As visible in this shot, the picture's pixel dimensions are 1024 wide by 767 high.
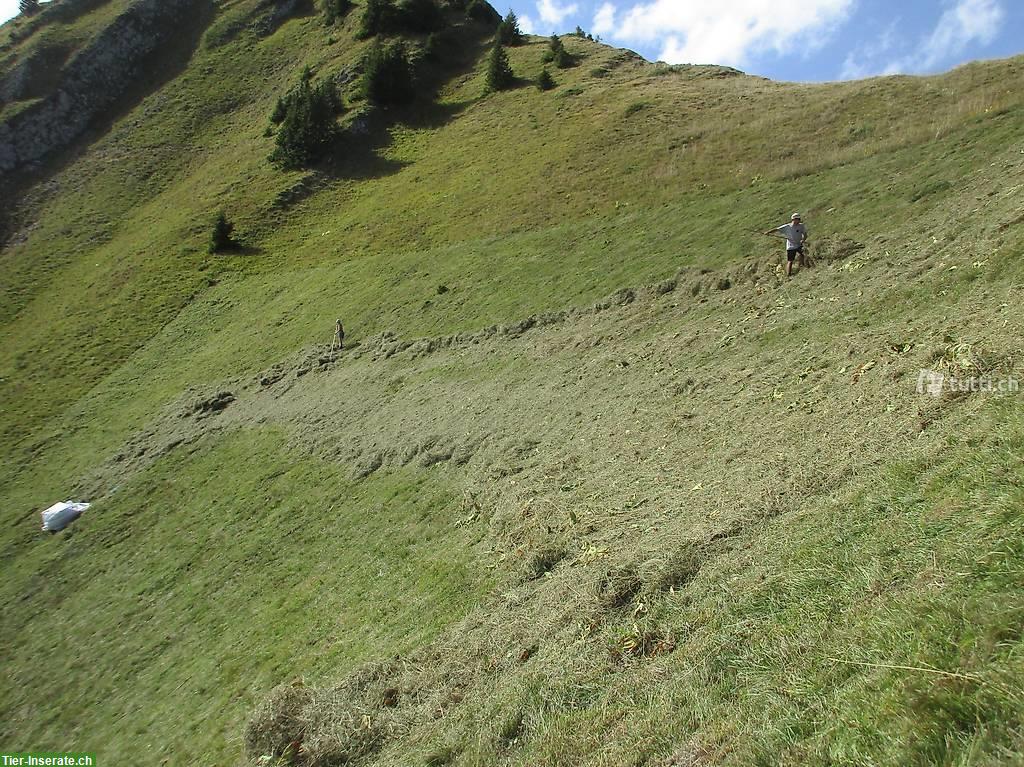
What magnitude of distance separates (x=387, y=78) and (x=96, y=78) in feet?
144

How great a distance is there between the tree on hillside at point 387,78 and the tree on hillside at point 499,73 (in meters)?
10.5

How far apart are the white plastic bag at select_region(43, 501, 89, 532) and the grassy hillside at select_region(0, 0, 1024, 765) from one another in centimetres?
83

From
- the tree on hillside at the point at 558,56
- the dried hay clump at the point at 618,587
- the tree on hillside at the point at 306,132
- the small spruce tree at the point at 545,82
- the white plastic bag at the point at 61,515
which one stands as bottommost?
the white plastic bag at the point at 61,515

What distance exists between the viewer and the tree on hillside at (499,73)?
225ft

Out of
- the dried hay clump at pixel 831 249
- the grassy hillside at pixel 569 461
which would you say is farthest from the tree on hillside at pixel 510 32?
the dried hay clump at pixel 831 249

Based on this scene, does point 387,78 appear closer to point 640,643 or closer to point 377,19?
point 377,19

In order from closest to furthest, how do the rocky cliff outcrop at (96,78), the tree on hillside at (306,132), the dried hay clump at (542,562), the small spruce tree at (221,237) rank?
the dried hay clump at (542,562) → the small spruce tree at (221,237) → the tree on hillside at (306,132) → the rocky cliff outcrop at (96,78)

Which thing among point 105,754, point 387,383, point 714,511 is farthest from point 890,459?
point 387,383

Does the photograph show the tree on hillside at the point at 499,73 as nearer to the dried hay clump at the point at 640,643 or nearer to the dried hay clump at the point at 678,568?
the dried hay clump at the point at 678,568

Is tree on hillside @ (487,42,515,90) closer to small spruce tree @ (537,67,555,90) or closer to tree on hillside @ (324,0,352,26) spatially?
small spruce tree @ (537,67,555,90)

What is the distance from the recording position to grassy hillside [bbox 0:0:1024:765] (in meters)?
6.10

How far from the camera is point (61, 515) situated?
2920 centimetres

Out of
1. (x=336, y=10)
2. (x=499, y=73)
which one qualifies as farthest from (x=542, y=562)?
(x=336, y=10)

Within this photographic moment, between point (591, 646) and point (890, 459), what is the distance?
501 cm
